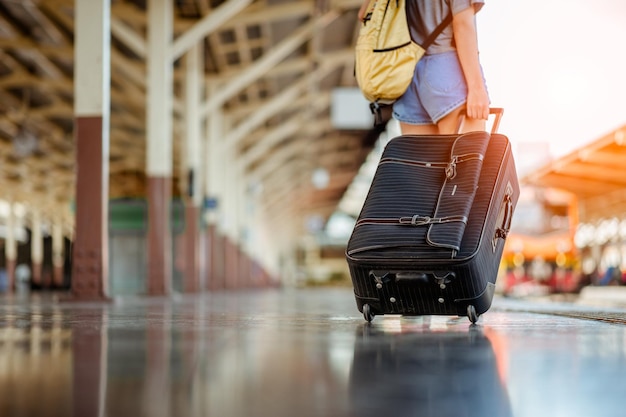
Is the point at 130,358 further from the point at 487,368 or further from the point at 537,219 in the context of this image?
the point at 537,219

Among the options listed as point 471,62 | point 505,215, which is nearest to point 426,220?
point 505,215

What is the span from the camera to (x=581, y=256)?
19547 millimetres

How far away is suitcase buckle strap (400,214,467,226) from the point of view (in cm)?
308

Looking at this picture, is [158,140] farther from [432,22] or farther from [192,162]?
[432,22]

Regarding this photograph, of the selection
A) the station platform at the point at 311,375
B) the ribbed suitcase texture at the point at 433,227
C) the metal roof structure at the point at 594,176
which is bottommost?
the station platform at the point at 311,375

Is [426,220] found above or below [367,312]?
above

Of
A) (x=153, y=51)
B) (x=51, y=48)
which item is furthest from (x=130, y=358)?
(x=51, y=48)

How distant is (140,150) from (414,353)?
28.3 meters

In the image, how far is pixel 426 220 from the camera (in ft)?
10.2

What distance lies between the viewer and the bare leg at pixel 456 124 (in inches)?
145

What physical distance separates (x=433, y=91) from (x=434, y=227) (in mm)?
822

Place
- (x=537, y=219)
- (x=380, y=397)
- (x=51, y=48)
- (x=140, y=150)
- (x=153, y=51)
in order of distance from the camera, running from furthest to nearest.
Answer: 1. (x=140, y=150)
2. (x=537, y=219)
3. (x=51, y=48)
4. (x=153, y=51)
5. (x=380, y=397)

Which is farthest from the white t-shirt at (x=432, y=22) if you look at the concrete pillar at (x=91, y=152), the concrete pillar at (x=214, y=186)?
the concrete pillar at (x=214, y=186)

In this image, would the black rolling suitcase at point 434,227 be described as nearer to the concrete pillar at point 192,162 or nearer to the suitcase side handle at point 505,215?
the suitcase side handle at point 505,215
